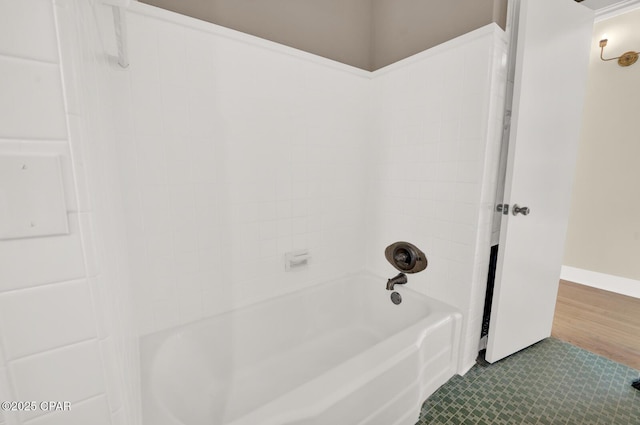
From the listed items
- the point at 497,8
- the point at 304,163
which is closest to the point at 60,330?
the point at 304,163

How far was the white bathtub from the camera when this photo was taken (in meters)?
0.91

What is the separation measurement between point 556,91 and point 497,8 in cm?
61

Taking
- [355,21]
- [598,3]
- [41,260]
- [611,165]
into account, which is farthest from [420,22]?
[611,165]

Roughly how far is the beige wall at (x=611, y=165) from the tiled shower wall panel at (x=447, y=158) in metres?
2.12

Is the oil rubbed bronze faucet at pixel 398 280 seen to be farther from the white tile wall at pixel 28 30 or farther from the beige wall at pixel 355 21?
the white tile wall at pixel 28 30

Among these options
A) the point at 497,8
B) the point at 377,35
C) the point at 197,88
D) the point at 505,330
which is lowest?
the point at 505,330

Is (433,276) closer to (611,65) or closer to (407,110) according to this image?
(407,110)

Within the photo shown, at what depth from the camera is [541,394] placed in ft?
4.58

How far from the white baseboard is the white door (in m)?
1.47

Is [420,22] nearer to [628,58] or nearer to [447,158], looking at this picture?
[447,158]

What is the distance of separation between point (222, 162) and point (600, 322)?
9.69ft

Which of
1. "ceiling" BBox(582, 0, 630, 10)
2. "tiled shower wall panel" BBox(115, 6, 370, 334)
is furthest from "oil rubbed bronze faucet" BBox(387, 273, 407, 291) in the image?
"ceiling" BBox(582, 0, 630, 10)

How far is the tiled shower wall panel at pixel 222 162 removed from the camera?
3.77 feet

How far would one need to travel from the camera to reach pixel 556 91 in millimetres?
1529
